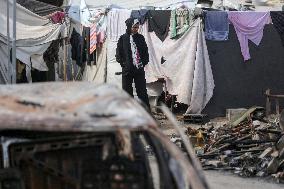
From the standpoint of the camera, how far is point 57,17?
16.2 metres

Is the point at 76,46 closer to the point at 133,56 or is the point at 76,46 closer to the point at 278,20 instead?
the point at 133,56

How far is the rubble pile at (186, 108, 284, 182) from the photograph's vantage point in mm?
8070

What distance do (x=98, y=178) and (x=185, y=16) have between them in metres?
10.2

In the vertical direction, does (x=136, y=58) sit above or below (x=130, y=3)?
below

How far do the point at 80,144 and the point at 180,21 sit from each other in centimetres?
998

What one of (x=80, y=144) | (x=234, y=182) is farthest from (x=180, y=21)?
(x=80, y=144)

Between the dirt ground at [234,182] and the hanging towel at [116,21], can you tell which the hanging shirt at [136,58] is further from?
the dirt ground at [234,182]

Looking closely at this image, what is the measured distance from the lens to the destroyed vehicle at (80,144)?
271 centimetres

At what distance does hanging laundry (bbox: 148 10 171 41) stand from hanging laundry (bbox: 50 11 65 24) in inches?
145

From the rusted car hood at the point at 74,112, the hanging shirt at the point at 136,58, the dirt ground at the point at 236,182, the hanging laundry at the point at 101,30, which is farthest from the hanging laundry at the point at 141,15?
the rusted car hood at the point at 74,112

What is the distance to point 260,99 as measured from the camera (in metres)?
14.0

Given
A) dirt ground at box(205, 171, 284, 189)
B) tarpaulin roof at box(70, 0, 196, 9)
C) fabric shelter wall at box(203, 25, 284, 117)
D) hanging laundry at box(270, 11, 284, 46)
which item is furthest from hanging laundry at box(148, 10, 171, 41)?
dirt ground at box(205, 171, 284, 189)

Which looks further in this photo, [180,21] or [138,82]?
[180,21]

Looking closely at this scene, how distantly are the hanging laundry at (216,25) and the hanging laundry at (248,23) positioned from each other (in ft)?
0.65
